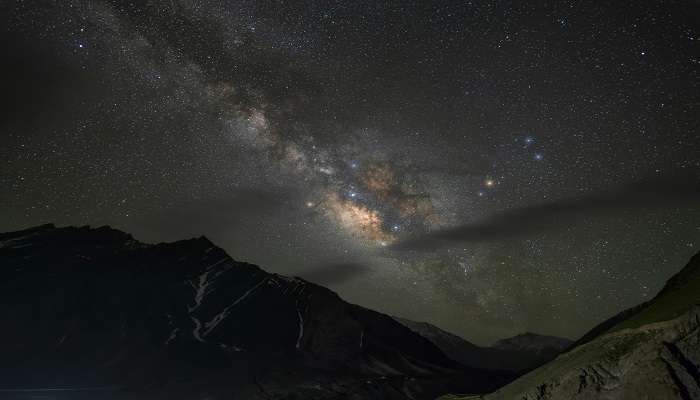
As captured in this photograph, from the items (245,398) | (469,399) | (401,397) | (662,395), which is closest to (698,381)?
(662,395)

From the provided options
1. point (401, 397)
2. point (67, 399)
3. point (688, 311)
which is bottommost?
point (67, 399)

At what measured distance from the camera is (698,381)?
3775cm

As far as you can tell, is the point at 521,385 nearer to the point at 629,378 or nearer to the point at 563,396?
the point at 563,396

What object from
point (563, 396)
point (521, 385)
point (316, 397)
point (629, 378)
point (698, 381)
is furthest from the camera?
point (316, 397)

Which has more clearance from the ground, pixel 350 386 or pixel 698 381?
pixel 350 386

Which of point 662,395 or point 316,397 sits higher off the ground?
point 316,397

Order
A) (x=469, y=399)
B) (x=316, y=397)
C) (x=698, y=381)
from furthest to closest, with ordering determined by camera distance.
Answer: (x=316, y=397) < (x=469, y=399) < (x=698, y=381)

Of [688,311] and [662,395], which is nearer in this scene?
[662,395]

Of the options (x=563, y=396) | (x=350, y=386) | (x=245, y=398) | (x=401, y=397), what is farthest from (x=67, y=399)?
(x=563, y=396)

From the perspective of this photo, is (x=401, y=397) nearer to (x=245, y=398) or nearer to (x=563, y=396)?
(x=245, y=398)

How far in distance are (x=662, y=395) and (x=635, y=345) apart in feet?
18.2

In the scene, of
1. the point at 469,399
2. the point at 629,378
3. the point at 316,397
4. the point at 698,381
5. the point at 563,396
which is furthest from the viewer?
the point at 316,397

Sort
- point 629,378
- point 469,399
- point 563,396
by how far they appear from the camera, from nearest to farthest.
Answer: point 629,378 < point 563,396 < point 469,399

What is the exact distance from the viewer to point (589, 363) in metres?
45.2
